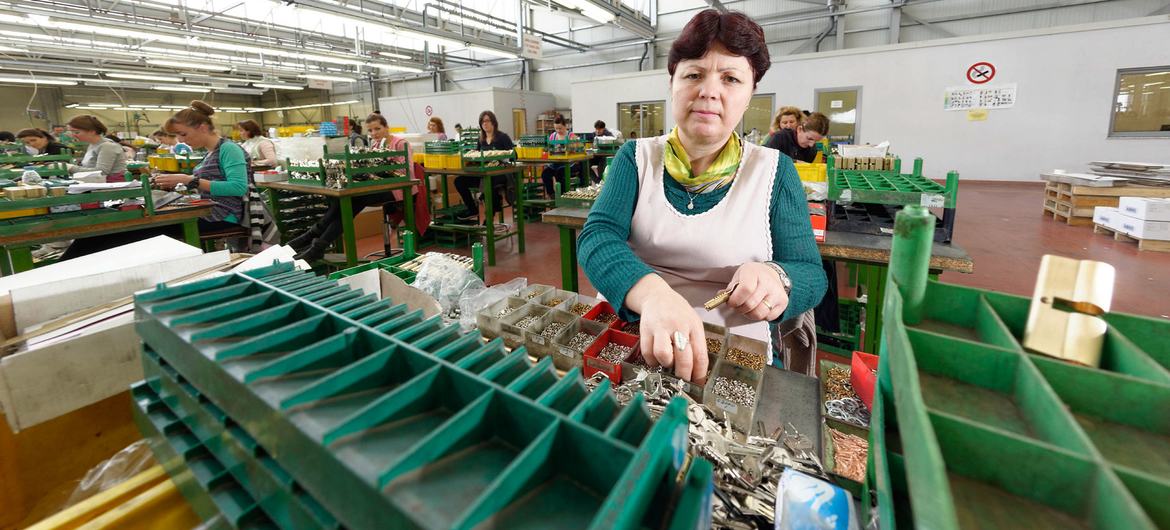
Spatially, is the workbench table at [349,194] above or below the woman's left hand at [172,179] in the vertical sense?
below

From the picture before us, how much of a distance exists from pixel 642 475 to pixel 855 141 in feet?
36.3

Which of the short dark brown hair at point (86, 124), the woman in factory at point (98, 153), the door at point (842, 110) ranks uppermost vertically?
the door at point (842, 110)

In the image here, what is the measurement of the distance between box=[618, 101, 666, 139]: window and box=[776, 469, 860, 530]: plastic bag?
38.0 ft

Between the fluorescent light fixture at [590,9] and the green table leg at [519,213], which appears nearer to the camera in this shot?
the green table leg at [519,213]

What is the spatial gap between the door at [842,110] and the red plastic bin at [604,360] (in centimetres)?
978

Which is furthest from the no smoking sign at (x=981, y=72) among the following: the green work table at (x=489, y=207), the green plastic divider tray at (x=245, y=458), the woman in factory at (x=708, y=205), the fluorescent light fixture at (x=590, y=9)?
the green plastic divider tray at (x=245, y=458)

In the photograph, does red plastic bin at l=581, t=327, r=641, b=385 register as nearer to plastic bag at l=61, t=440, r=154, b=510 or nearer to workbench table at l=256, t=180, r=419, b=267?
plastic bag at l=61, t=440, r=154, b=510

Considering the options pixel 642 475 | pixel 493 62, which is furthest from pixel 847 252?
pixel 493 62

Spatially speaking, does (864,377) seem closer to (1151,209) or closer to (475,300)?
(475,300)

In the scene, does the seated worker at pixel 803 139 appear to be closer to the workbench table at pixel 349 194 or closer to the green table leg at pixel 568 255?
the green table leg at pixel 568 255

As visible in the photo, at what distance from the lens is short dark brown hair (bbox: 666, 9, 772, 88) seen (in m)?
1.10

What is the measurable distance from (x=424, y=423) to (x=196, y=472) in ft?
1.01

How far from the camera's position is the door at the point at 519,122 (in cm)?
1373

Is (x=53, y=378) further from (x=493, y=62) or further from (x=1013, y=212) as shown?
(x=493, y=62)
